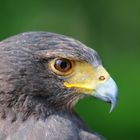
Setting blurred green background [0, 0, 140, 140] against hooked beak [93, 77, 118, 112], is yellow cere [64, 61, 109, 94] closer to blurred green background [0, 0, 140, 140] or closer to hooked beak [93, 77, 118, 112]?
hooked beak [93, 77, 118, 112]

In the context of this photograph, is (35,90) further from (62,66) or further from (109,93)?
(109,93)

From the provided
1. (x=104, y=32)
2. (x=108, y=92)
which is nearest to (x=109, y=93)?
(x=108, y=92)

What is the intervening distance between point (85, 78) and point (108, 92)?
234 millimetres

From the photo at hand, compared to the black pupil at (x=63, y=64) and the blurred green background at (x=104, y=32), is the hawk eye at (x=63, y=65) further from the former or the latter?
the blurred green background at (x=104, y=32)

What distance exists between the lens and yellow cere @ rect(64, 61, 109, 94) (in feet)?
22.9

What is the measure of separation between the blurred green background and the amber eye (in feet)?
16.6

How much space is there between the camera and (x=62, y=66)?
6898mm

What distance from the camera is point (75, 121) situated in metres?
7.01

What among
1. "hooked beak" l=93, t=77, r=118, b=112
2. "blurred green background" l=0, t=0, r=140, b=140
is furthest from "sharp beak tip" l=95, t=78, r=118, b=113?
"blurred green background" l=0, t=0, r=140, b=140

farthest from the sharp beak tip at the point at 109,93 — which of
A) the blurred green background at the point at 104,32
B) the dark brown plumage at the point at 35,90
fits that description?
the blurred green background at the point at 104,32

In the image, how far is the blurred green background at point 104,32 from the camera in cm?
1236

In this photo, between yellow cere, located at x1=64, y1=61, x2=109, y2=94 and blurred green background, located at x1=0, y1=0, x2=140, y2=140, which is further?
blurred green background, located at x1=0, y1=0, x2=140, y2=140

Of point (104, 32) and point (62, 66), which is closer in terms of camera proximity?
point (62, 66)

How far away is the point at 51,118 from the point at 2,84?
0.41m
